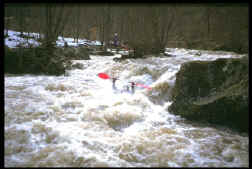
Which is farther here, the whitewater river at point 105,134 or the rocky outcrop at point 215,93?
the rocky outcrop at point 215,93

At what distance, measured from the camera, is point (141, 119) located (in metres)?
4.21

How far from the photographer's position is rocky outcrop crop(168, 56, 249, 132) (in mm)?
3586

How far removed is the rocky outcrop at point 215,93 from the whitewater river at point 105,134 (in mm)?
221

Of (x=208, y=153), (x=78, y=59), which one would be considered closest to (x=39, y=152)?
(x=208, y=153)

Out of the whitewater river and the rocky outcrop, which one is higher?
the rocky outcrop

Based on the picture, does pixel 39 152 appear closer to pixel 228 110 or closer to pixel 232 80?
pixel 228 110

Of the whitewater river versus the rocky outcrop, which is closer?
the whitewater river

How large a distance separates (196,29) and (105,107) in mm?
28975

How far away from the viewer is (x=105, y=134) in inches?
137

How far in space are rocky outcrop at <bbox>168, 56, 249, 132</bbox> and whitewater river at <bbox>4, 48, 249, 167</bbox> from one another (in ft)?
0.73

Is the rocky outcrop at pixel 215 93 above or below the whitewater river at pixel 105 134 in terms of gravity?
above

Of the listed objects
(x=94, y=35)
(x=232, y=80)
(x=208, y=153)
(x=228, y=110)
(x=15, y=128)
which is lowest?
(x=208, y=153)

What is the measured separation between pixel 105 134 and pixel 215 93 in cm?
244

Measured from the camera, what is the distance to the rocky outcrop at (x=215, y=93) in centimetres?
359
